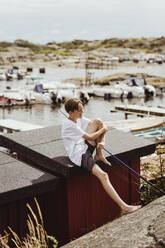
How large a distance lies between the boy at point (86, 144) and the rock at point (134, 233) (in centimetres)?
137

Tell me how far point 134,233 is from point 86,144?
2.15m

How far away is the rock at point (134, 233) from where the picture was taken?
2756 millimetres

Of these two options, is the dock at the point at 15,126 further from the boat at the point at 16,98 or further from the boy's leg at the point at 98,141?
the boat at the point at 16,98

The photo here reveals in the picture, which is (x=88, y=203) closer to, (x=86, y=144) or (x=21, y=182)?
(x=86, y=144)

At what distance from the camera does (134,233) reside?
2871 mm

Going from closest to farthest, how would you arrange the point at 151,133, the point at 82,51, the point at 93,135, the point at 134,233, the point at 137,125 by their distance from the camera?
the point at 134,233
the point at 93,135
the point at 151,133
the point at 137,125
the point at 82,51

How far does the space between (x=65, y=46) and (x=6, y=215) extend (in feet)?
504

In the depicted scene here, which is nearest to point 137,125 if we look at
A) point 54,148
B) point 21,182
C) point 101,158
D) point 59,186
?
point 54,148

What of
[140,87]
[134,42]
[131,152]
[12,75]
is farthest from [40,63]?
[131,152]

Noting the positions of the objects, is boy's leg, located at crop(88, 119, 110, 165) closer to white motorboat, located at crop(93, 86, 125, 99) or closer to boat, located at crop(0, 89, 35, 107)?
boat, located at crop(0, 89, 35, 107)

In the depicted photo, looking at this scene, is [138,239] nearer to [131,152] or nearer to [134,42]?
[131,152]

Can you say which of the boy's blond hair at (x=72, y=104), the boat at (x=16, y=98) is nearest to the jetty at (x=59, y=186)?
the boy's blond hair at (x=72, y=104)

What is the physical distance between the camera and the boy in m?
Result: 4.62

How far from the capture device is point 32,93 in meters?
41.3
